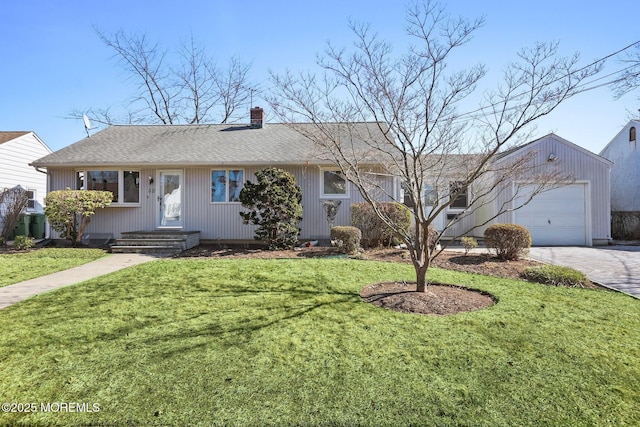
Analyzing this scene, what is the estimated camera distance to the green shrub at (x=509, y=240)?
8.05m

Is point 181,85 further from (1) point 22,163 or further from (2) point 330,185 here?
(2) point 330,185

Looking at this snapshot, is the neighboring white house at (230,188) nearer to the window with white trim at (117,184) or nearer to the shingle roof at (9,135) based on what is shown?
the window with white trim at (117,184)

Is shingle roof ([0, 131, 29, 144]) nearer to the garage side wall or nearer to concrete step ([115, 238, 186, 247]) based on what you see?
concrete step ([115, 238, 186, 247])

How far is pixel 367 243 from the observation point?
1018 cm

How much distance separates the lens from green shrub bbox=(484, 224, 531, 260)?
8047 millimetres

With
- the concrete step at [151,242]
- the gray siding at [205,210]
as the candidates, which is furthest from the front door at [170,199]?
the concrete step at [151,242]

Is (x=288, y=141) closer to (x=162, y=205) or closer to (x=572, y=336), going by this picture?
(x=162, y=205)

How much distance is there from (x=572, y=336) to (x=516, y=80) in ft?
10.6

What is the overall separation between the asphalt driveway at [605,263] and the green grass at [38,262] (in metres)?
10.8

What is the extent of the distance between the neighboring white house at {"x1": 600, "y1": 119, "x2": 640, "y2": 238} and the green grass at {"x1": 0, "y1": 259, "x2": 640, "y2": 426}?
11.9m

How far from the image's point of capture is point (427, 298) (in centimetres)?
490

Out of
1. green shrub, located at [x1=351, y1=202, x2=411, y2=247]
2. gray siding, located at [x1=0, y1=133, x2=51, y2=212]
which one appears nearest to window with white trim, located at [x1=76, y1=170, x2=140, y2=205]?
gray siding, located at [x1=0, y1=133, x2=51, y2=212]

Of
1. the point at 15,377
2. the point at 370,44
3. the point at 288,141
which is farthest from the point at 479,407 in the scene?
the point at 288,141

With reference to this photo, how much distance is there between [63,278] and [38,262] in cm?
255
